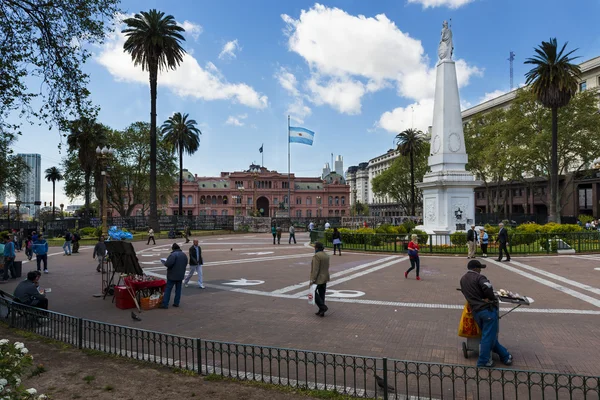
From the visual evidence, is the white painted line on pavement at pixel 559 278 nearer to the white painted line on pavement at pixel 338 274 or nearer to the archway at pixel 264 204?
the white painted line on pavement at pixel 338 274

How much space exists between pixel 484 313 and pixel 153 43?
35.3 m

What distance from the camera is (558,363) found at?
5930mm

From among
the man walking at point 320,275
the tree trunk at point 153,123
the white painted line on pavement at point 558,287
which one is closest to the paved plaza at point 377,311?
the white painted line on pavement at point 558,287

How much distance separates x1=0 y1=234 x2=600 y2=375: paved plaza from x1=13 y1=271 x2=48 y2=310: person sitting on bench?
100cm

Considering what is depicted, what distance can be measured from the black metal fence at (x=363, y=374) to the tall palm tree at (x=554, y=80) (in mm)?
33406

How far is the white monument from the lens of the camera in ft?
79.8

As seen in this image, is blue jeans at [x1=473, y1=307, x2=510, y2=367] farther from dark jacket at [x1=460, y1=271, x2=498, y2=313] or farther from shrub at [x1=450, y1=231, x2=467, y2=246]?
shrub at [x1=450, y1=231, x2=467, y2=246]

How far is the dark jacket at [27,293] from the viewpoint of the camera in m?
8.49

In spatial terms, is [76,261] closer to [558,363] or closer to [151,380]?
[151,380]

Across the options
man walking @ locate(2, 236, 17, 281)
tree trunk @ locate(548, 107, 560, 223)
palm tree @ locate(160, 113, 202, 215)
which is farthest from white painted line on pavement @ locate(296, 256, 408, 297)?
palm tree @ locate(160, 113, 202, 215)

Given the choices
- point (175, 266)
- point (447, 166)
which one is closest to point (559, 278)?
point (175, 266)

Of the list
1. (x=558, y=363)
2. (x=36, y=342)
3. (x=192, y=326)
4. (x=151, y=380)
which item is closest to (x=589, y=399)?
(x=558, y=363)

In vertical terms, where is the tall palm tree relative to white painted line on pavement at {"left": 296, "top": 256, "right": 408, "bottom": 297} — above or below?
above

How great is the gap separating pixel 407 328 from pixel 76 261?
60.4 feet
